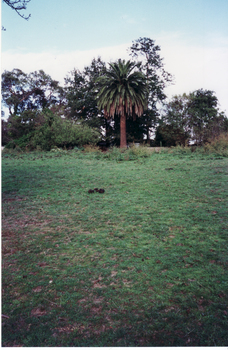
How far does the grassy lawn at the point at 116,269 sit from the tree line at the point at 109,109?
46.6ft

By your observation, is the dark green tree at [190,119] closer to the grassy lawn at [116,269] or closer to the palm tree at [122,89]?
the palm tree at [122,89]

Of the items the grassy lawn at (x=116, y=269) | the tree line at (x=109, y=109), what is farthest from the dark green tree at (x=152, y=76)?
the grassy lawn at (x=116, y=269)

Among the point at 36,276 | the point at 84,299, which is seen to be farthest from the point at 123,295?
the point at 36,276

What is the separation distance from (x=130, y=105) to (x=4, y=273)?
70.6ft

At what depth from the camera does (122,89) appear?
22.8 m

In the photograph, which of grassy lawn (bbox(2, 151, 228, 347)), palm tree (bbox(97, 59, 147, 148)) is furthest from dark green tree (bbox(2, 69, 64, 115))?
grassy lawn (bbox(2, 151, 228, 347))

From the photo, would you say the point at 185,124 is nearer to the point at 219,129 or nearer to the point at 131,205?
the point at 219,129

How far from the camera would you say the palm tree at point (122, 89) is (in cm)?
2295

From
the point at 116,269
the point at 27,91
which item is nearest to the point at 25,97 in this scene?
the point at 27,91

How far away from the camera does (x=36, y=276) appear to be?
2.91 meters

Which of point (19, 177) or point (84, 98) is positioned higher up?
point (84, 98)

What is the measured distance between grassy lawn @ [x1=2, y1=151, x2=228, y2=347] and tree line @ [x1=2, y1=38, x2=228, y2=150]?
46.6 feet

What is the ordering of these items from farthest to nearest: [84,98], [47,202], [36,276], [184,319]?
[84,98]
[47,202]
[36,276]
[184,319]

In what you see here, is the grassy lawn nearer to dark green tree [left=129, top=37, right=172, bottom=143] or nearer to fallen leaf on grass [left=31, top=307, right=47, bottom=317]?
fallen leaf on grass [left=31, top=307, right=47, bottom=317]
